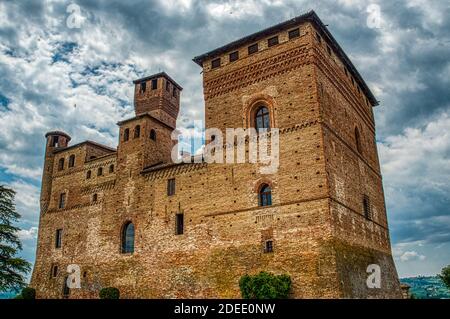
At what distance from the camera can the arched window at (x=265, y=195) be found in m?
19.4

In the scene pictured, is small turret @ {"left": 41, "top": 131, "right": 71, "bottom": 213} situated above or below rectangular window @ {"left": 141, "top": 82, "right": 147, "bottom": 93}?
below

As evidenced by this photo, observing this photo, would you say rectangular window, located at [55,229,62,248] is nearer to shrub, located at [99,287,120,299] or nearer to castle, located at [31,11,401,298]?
castle, located at [31,11,401,298]

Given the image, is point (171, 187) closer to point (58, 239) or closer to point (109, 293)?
point (109, 293)

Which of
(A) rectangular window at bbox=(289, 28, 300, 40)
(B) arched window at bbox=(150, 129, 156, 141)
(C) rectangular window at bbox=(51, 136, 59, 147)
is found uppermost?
(A) rectangular window at bbox=(289, 28, 300, 40)

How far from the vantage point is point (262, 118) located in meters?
21.1

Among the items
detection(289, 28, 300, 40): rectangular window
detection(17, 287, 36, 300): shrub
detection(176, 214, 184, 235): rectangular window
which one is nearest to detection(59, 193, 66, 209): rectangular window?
detection(17, 287, 36, 300): shrub

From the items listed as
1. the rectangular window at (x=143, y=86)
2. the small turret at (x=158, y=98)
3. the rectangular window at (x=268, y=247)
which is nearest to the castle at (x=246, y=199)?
the rectangular window at (x=268, y=247)

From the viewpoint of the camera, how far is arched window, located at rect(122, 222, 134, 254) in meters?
24.2

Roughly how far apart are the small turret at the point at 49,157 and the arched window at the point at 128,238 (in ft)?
27.1

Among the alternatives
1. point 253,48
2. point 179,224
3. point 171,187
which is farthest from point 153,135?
point 253,48

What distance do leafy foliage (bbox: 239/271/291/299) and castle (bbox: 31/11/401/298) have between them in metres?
0.53

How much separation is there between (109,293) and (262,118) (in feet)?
42.0
